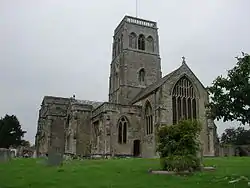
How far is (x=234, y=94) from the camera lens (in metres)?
15.5

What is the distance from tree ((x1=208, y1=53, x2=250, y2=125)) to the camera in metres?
15.4

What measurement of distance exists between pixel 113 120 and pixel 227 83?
27540 mm

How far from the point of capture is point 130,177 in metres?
15.4

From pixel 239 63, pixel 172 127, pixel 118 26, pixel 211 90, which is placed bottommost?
pixel 172 127

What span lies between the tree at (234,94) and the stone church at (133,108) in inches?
664

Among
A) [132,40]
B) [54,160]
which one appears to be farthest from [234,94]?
[132,40]

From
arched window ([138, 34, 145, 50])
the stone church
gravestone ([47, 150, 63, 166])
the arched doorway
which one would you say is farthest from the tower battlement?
gravestone ([47, 150, 63, 166])

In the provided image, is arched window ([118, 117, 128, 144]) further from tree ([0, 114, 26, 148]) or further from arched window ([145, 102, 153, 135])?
tree ([0, 114, 26, 148])

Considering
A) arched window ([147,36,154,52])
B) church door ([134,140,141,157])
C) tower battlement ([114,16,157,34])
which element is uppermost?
tower battlement ([114,16,157,34])

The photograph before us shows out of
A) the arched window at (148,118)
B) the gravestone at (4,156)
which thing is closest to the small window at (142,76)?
the arched window at (148,118)

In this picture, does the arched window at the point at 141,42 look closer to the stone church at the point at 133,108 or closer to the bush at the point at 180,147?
the stone church at the point at 133,108

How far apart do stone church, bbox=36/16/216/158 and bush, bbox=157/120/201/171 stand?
1292cm

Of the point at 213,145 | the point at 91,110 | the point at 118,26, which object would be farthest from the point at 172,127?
the point at 118,26

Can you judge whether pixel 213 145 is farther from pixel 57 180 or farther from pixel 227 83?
pixel 57 180
